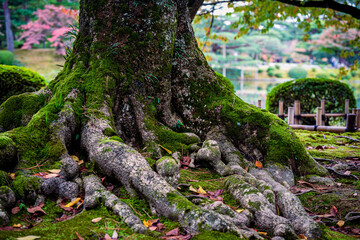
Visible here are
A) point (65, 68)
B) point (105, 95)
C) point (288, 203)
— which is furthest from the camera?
point (65, 68)

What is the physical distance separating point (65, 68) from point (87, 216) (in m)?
2.46

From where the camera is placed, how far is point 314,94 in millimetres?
10445

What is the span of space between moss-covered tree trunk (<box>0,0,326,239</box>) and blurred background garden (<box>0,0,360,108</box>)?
16943 millimetres

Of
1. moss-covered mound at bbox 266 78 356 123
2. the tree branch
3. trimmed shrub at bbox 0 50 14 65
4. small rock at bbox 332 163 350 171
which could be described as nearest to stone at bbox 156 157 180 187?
small rock at bbox 332 163 350 171

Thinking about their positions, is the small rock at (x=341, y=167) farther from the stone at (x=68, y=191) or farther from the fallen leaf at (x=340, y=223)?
the stone at (x=68, y=191)

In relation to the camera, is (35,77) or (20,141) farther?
(35,77)

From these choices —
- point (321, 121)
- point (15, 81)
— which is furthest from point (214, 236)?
point (321, 121)

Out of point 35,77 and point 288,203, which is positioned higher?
point 35,77

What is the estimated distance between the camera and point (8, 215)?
1.98 m

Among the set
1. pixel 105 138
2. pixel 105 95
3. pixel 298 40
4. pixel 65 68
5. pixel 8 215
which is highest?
pixel 298 40

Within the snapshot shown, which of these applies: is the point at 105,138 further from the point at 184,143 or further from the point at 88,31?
the point at 88,31

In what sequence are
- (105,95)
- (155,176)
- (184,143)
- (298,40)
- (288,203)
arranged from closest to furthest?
(155,176)
(288,203)
(105,95)
(184,143)
(298,40)

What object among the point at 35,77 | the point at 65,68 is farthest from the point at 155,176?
the point at 35,77

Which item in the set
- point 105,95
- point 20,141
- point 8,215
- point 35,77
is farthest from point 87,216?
point 35,77
